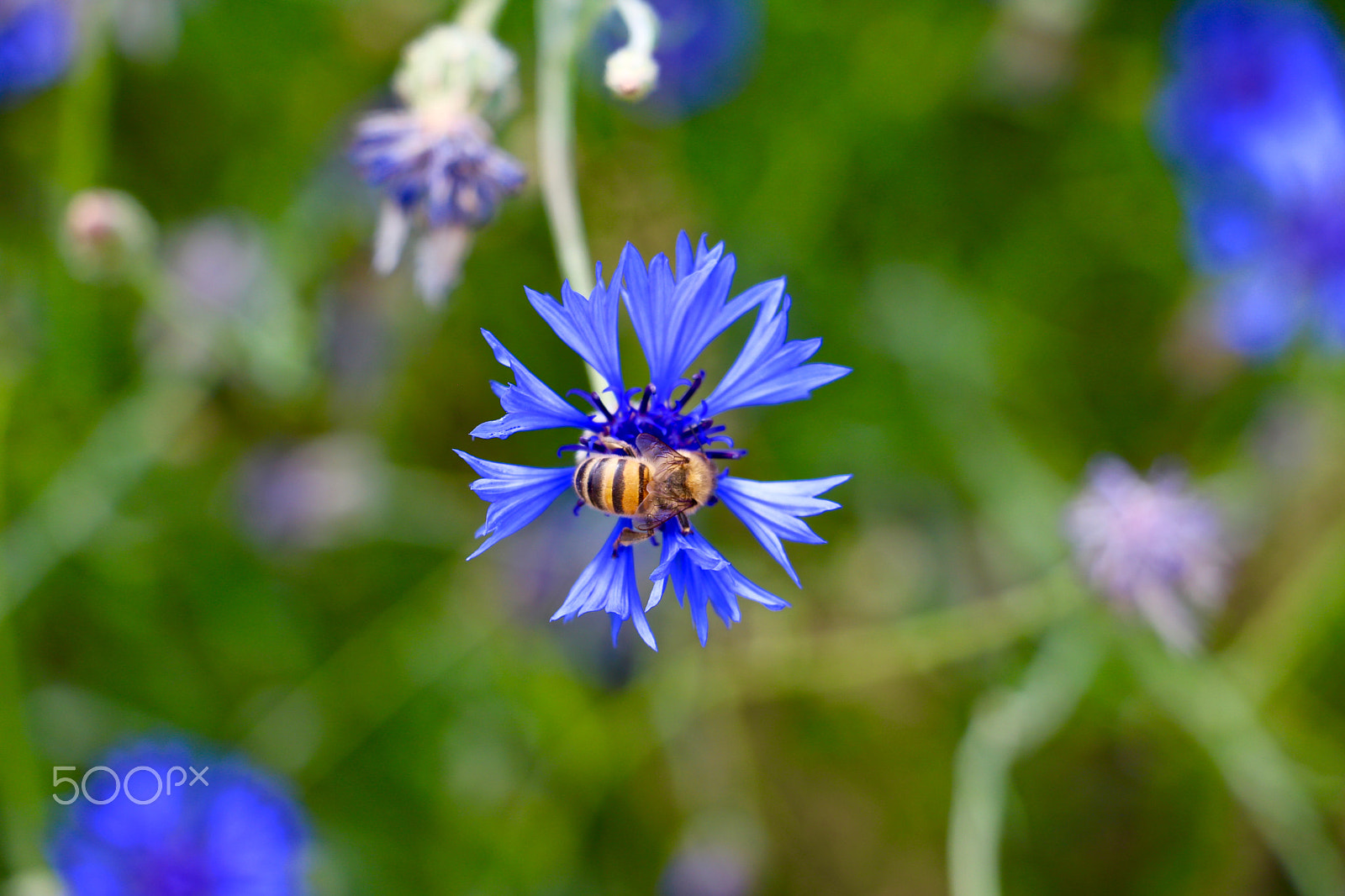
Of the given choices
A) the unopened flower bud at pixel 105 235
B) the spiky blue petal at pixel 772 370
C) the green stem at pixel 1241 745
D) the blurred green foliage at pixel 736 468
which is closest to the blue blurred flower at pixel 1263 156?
the blurred green foliage at pixel 736 468

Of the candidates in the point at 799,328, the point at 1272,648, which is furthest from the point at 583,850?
the point at 1272,648

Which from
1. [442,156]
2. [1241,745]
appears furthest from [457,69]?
[1241,745]

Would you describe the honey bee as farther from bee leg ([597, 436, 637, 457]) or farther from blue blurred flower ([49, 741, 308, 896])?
blue blurred flower ([49, 741, 308, 896])

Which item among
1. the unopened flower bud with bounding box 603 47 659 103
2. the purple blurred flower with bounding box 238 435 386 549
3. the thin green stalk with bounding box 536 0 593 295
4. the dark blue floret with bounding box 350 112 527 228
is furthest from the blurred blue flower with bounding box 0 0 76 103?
the unopened flower bud with bounding box 603 47 659 103

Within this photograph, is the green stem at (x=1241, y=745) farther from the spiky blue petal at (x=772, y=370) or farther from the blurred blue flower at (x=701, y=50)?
the blurred blue flower at (x=701, y=50)

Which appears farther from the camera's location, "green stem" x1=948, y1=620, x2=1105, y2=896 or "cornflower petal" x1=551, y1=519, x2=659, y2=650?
"green stem" x1=948, y1=620, x2=1105, y2=896

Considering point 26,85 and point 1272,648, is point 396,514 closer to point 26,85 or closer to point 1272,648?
point 26,85

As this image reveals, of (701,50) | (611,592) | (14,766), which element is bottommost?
(14,766)

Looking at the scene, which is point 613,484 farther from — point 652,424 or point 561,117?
point 561,117
